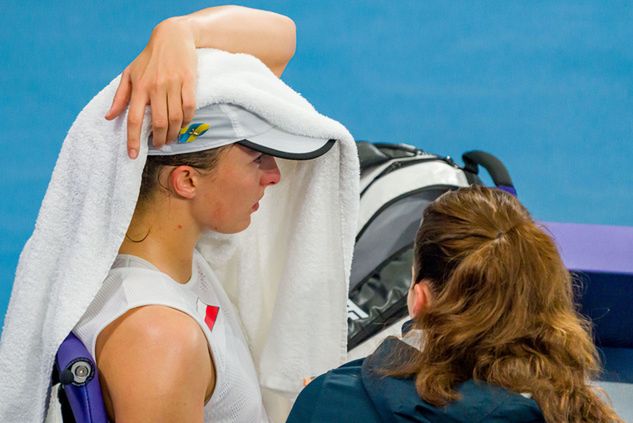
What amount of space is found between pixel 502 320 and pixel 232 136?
470mm

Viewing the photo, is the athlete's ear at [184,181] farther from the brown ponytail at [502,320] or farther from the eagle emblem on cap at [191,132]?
the brown ponytail at [502,320]

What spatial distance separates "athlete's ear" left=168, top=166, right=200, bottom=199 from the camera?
150 centimetres

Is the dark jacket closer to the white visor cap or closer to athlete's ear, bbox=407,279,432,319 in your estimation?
athlete's ear, bbox=407,279,432,319

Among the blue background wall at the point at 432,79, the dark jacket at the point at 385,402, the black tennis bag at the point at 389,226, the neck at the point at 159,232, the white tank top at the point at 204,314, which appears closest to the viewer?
the dark jacket at the point at 385,402

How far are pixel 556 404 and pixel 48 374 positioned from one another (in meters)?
0.71

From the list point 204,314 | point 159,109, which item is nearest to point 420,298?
point 204,314

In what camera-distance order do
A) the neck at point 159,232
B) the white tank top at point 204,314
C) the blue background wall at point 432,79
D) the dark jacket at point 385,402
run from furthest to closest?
the blue background wall at point 432,79, the neck at point 159,232, the white tank top at point 204,314, the dark jacket at point 385,402

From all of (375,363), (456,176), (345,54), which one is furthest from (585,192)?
(375,363)

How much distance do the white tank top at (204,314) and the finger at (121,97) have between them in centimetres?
24

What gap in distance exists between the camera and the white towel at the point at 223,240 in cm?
142

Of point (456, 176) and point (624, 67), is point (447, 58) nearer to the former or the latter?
point (624, 67)

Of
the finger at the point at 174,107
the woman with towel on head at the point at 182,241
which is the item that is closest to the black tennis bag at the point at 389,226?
the woman with towel on head at the point at 182,241

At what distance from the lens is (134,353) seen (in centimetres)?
139

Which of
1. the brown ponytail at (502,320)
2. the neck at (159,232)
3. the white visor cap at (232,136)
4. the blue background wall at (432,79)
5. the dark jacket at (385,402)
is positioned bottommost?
the dark jacket at (385,402)
